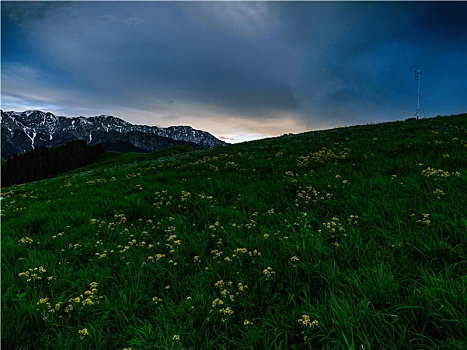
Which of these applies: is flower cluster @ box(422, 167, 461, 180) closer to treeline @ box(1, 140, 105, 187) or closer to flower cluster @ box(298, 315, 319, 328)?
flower cluster @ box(298, 315, 319, 328)

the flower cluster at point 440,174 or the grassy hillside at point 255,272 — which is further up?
the flower cluster at point 440,174

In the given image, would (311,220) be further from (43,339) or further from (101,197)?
(101,197)

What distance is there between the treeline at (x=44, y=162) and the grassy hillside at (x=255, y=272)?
131917 mm

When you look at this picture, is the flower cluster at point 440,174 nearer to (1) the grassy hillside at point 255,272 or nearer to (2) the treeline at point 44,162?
(1) the grassy hillside at point 255,272

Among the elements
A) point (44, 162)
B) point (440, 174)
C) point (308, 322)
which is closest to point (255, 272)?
point (308, 322)

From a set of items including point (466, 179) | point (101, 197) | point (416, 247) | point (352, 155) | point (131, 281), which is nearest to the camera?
point (416, 247)

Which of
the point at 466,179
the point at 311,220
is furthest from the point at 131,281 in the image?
the point at 466,179

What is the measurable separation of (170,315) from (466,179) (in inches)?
276

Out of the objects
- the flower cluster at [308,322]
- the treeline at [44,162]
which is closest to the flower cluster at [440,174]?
the flower cluster at [308,322]

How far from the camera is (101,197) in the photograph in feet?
32.2

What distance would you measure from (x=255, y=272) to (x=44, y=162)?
146 metres

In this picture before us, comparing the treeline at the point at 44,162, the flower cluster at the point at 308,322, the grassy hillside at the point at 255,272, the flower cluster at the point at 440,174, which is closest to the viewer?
the flower cluster at the point at 308,322

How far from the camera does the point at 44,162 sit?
120m

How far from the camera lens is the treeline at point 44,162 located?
113 metres
